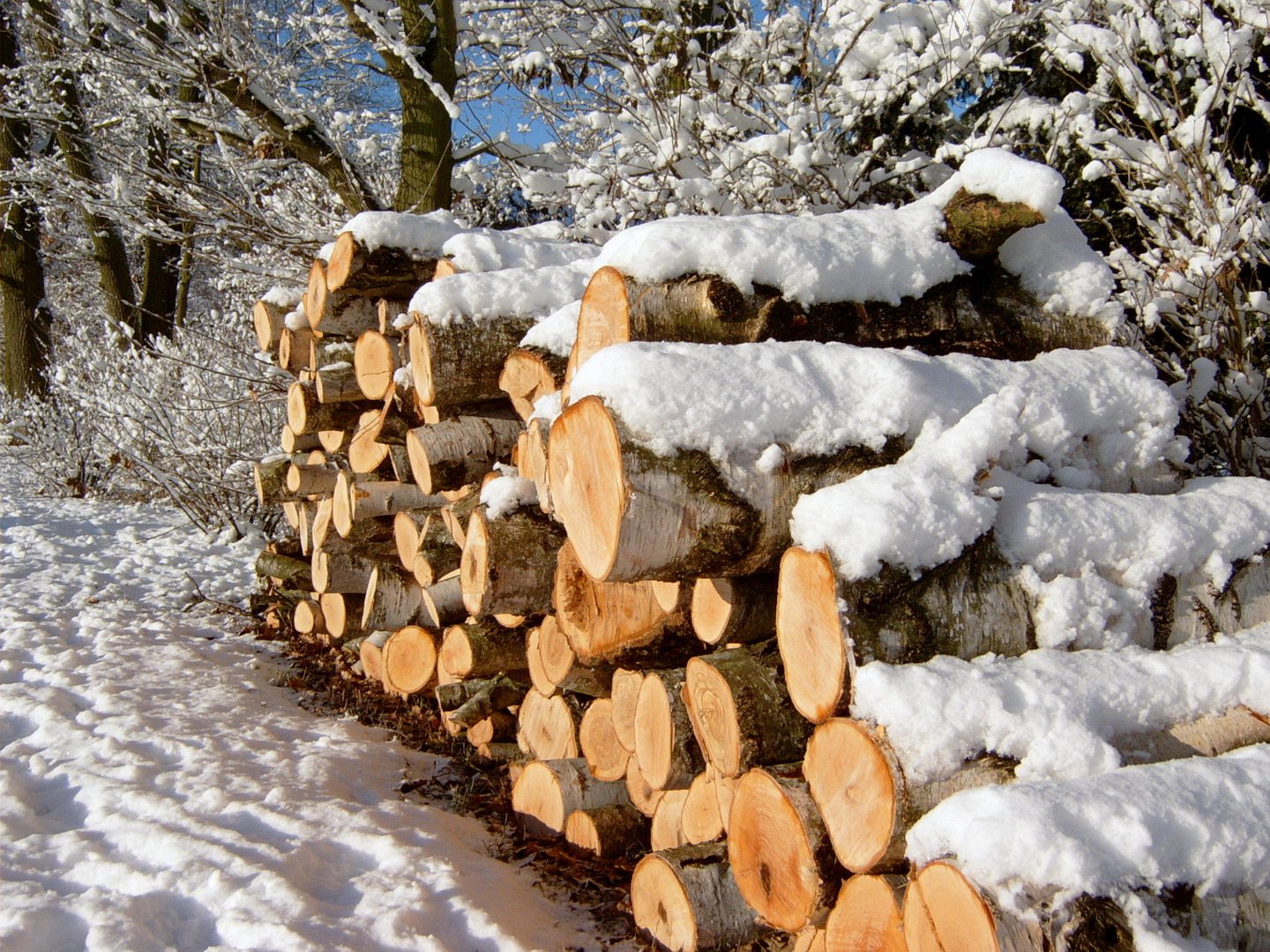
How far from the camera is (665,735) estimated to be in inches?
99.6

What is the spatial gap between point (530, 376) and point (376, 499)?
1.34m

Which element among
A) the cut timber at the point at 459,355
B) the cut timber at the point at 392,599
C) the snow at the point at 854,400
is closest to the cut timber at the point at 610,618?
the snow at the point at 854,400

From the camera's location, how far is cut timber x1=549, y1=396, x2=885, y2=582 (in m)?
2.00

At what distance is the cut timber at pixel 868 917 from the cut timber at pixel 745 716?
A: 35 cm

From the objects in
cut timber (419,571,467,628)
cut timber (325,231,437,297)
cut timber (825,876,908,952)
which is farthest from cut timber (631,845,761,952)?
cut timber (325,231,437,297)

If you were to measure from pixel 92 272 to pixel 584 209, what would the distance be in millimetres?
14472

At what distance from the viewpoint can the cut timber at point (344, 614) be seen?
4559mm

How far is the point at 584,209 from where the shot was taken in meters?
5.56

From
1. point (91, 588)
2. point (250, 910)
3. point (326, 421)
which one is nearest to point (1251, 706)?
point (250, 910)

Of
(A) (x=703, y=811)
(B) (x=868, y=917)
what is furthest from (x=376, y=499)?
(B) (x=868, y=917)

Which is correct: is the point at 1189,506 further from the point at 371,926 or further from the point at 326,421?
the point at 326,421

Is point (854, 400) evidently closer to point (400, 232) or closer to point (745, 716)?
point (745, 716)

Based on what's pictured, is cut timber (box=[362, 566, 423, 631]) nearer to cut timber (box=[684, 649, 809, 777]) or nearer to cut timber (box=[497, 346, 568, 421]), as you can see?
cut timber (box=[497, 346, 568, 421])

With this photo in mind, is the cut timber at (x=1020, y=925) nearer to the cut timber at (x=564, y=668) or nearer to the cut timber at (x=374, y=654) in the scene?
the cut timber at (x=564, y=668)
